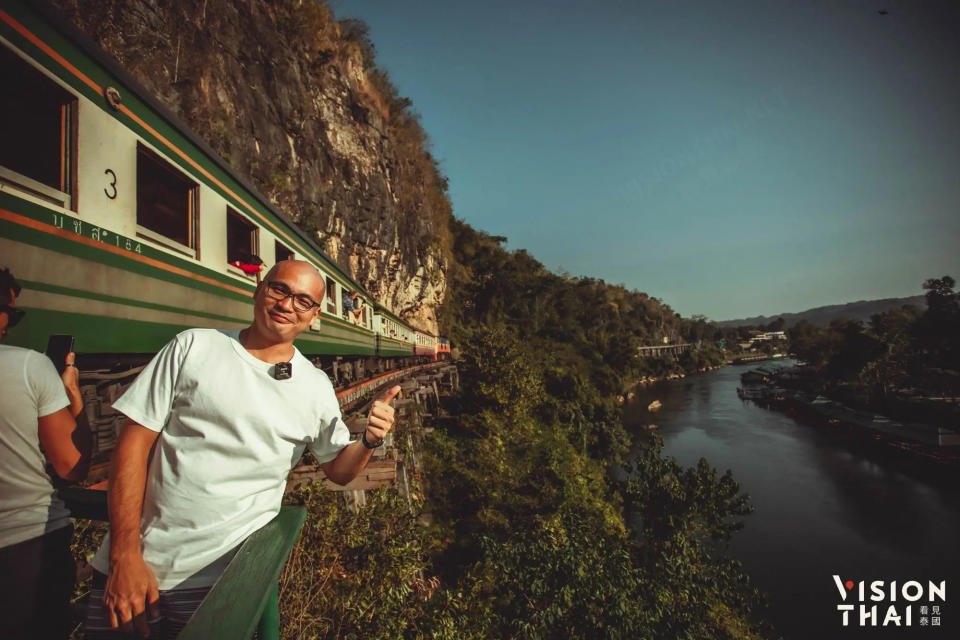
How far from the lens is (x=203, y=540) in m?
1.36

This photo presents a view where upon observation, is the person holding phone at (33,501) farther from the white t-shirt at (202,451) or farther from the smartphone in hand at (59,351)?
the smartphone in hand at (59,351)

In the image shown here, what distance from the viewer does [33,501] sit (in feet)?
4.45

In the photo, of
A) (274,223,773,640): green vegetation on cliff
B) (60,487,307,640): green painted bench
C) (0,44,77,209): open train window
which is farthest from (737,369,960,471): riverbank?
(0,44,77,209): open train window

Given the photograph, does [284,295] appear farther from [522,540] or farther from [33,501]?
[522,540]

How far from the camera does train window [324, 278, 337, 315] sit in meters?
→ 7.99

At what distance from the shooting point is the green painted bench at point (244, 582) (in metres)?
0.79

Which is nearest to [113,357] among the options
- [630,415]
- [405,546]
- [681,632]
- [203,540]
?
[203,540]

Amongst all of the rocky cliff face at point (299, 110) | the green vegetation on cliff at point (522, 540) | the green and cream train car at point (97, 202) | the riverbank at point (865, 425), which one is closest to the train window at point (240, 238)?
the green and cream train car at point (97, 202)

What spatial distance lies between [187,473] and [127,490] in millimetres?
160

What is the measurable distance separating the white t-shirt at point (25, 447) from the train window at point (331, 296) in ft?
21.6

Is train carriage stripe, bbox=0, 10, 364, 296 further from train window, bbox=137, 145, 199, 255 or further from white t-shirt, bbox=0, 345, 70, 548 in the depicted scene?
white t-shirt, bbox=0, 345, 70, 548

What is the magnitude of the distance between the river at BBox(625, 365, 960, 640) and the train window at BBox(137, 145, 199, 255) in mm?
21469

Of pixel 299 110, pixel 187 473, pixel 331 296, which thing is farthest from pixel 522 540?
pixel 299 110

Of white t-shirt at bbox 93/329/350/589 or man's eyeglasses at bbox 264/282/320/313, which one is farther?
man's eyeglasses at bbox 264/282/320/313
